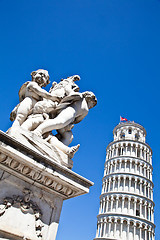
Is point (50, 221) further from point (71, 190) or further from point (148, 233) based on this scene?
point (148, 233)

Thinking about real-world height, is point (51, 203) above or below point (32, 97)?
below

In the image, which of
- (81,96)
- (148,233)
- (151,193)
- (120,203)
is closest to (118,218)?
(120,203)

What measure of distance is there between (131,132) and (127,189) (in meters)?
11.4

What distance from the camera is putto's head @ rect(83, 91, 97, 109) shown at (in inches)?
113

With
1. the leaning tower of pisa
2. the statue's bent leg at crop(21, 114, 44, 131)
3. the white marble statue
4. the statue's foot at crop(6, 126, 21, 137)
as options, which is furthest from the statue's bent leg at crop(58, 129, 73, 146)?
the leaning tower of pisa

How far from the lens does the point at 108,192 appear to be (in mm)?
34656

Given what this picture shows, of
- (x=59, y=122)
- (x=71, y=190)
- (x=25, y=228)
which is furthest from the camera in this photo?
(x=59, y=122)

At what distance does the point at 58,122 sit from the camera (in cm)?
237

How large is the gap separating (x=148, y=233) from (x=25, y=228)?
3502 cm

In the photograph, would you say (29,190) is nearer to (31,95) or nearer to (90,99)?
(31,95)

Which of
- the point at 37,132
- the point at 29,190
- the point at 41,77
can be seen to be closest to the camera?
the point at 29,190

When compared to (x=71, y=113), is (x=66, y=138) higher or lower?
lower

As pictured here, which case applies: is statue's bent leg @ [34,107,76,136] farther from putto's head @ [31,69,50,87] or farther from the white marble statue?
putto's head @ [31,69,50,87]

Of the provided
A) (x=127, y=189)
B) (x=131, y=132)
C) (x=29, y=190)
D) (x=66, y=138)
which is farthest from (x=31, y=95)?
(x=131, y=132)
